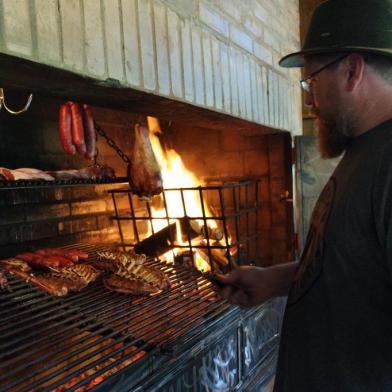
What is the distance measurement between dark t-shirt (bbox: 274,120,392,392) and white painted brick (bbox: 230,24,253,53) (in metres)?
1.66

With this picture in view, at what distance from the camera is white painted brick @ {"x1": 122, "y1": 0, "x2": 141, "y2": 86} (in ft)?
5.55

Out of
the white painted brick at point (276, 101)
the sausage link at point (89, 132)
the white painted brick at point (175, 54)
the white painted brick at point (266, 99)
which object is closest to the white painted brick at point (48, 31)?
the white painted brick at point (175, 54)

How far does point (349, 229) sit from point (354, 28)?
769 millimetres

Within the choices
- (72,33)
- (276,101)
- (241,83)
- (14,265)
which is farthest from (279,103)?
(14,265)

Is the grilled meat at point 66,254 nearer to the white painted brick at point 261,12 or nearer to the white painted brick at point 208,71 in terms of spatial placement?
the white painted brick at point 208,71

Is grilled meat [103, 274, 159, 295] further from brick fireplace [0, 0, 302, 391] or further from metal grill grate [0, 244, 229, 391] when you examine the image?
brick fireplace [0, 0, 302, 391]

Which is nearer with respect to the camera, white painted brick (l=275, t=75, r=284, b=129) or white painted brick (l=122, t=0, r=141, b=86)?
white painted brick (l=122, t=0, r=141, b=86)

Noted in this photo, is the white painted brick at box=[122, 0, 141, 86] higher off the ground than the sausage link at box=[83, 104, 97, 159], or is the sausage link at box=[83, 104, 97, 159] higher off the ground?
the white painted brick at box=[122, 0, 141, 86]

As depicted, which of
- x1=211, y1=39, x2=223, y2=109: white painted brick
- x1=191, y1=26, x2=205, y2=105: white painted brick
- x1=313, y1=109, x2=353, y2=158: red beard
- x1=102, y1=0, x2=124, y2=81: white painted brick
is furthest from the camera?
x1=211, y1=39, x2=223, y2=109: white painted brick

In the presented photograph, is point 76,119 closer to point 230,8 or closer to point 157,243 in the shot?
point 157,243

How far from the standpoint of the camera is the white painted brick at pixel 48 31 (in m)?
1.32

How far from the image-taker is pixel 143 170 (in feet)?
8.20

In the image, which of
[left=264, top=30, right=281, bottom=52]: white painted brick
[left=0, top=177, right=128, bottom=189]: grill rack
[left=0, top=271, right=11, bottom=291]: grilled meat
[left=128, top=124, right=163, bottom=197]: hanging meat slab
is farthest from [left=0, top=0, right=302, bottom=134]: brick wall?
[left=0, top=271, right=11, bottom=291]: grilled meat

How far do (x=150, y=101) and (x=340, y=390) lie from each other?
1.63m
